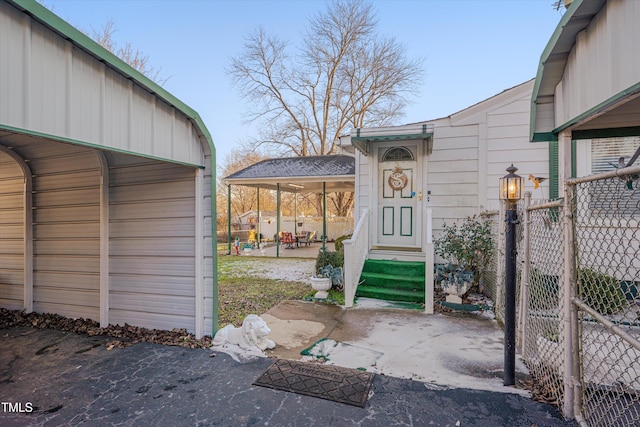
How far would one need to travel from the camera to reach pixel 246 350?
359 cm

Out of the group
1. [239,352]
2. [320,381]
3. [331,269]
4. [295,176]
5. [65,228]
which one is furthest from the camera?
[295,176]

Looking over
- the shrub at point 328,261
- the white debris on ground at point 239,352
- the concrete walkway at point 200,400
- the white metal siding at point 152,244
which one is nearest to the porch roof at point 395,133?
Answer: the shrub at point 328,261

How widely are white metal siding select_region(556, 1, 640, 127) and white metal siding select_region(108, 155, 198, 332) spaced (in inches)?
151

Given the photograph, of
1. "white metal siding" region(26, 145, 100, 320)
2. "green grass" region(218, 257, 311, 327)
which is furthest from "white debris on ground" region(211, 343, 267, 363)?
"white metal siding" region(26, 145, 100, 320)

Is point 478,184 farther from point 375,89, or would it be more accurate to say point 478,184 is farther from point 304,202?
point 304,202

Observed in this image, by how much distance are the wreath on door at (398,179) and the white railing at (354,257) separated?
928 mm

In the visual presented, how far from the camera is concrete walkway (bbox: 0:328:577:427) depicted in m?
2.37

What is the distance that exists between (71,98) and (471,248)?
565 cm

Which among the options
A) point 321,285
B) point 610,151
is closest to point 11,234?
point 321,285

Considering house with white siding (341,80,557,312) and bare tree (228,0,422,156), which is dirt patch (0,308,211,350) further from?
bare tree (228,0,422,156)

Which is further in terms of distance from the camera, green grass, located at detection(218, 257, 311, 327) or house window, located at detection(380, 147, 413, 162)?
house window, located at detection(380, 147, 413, 162)

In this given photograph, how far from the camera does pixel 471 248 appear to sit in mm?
5492

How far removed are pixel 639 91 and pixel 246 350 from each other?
383 centimetres

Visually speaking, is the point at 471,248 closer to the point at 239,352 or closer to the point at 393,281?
the point at 393,281
